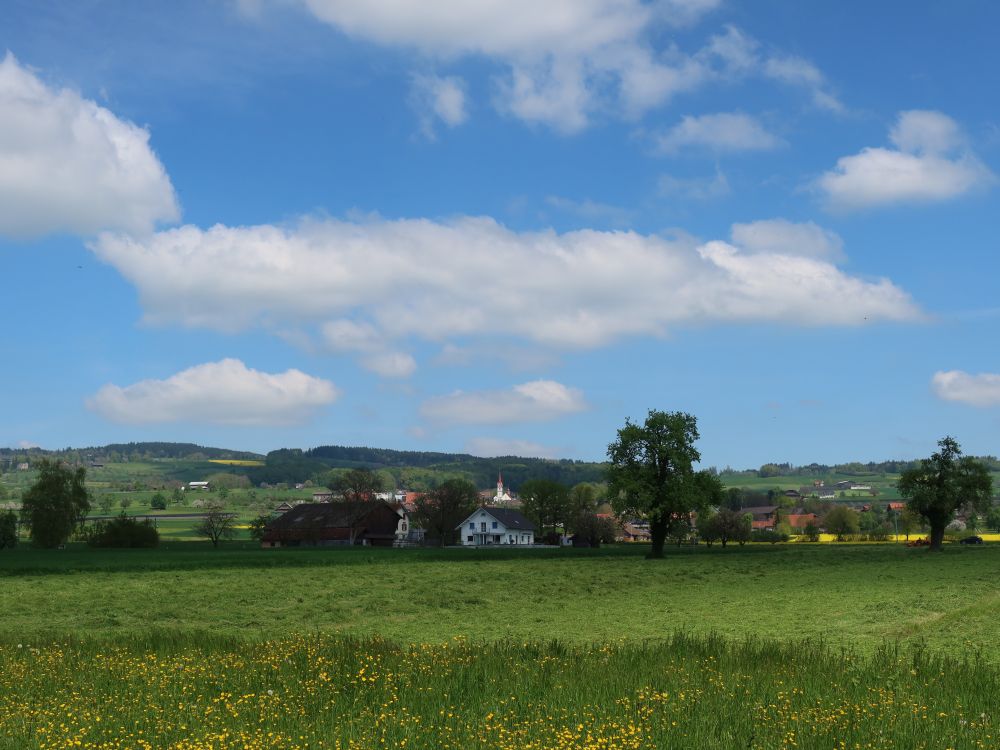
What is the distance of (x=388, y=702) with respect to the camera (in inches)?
552

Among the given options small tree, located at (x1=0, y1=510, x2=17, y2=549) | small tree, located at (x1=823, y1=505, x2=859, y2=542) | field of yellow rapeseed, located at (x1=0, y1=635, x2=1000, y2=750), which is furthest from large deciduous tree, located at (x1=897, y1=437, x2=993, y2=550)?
small tree, located at (x1=0, y1=510, x2=17, y2=549)

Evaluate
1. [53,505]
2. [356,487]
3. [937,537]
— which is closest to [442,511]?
[356,487]

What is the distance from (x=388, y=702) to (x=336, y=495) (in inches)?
6021

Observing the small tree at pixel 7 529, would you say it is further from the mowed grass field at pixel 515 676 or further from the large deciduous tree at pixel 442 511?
the mowed grass field at pixel 515 676

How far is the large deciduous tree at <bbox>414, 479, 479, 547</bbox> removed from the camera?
150375 mm

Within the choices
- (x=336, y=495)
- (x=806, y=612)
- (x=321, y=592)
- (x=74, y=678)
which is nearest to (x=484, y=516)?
(x=336, y=495)

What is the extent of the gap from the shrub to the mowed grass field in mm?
82825

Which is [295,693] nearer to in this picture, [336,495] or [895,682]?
[895,682]

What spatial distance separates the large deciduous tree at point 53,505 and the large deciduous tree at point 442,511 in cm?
5687

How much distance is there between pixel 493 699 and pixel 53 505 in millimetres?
114703

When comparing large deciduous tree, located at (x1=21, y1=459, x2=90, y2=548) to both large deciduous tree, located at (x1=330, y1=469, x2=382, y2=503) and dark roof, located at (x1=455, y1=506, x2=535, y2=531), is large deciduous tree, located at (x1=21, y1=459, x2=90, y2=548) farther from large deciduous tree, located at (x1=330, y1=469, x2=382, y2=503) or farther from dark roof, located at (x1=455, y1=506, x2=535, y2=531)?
dark roof, located at (x1=455, y1=506, x2=535, y2=531)

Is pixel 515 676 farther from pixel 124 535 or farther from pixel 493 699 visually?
pixel 124 535

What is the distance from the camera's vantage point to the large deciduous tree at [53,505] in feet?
365

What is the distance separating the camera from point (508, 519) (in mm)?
161625
